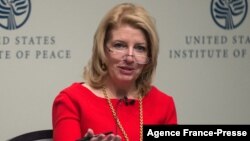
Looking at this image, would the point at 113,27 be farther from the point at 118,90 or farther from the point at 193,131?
the point at 193,131

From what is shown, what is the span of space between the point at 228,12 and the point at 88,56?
2.62ft

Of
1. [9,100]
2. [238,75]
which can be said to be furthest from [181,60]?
[9,100]

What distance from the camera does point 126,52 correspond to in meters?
1.71

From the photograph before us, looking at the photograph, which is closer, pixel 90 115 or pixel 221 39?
pixel 90 115

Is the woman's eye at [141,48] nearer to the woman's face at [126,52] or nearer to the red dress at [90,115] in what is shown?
the woman's face at [126,52]

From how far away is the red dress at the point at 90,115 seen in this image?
1624 millimetres

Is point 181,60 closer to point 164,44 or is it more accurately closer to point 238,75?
point 164,44

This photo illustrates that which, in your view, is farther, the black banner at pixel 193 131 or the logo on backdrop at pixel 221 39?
the logo on backdrop at pixel 221 39

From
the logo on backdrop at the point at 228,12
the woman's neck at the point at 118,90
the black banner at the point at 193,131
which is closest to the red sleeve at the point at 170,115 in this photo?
the woman's neck at the point at 118,90

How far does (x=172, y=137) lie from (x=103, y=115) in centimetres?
62

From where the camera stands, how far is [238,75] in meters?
2.74

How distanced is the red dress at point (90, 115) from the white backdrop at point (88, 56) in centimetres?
80

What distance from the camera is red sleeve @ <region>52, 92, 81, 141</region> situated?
159cm

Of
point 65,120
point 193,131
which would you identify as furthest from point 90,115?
point 193,131
